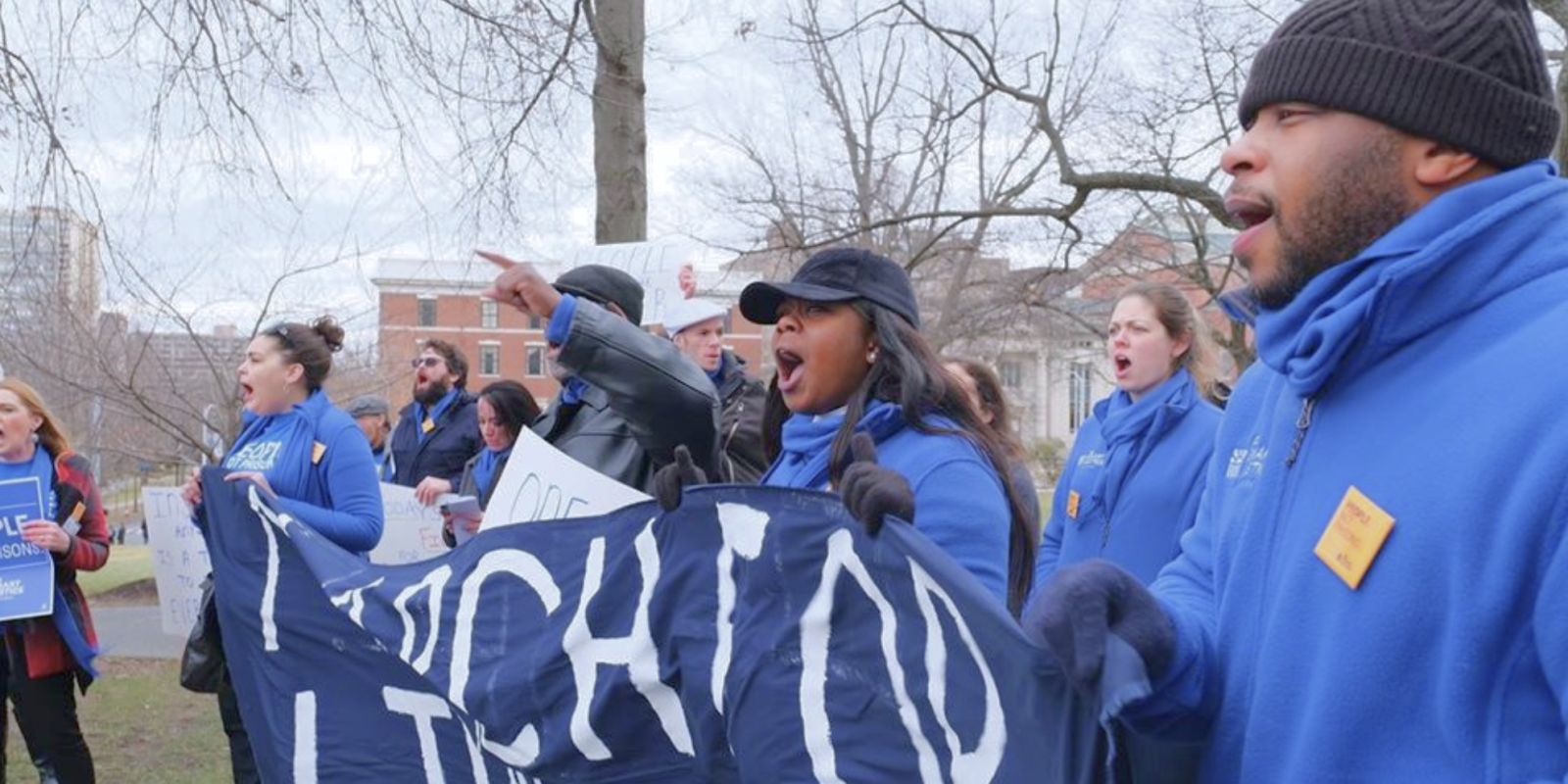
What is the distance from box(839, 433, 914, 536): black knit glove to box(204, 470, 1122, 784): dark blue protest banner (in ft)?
0.20

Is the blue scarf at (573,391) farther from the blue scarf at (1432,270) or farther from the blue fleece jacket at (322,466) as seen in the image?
the blue scarf at (1432,270)

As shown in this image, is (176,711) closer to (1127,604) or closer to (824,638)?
(824,638)

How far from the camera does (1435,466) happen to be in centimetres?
154

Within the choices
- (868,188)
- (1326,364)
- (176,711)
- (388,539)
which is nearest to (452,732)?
(1326,364)

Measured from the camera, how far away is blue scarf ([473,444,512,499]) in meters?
6.57

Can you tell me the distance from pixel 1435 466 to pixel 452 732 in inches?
107

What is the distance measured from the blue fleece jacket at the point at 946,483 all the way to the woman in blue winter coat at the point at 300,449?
2.90 meters

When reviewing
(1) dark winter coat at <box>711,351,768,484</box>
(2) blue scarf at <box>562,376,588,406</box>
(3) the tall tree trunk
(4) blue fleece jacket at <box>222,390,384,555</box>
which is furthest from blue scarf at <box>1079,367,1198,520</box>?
(3) the tall tree trunk

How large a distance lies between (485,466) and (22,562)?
6.53 feet

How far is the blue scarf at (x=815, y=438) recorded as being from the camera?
322 centimetres

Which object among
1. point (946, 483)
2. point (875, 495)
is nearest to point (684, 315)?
point (946, 483)

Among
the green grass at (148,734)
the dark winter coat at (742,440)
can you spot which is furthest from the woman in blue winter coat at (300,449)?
the green grass at (148,734)

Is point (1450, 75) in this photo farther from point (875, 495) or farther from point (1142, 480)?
point (1142, 480)

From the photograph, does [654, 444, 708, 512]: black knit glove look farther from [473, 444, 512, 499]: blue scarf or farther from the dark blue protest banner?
[473, 444, 512, 499]: blue scarf
